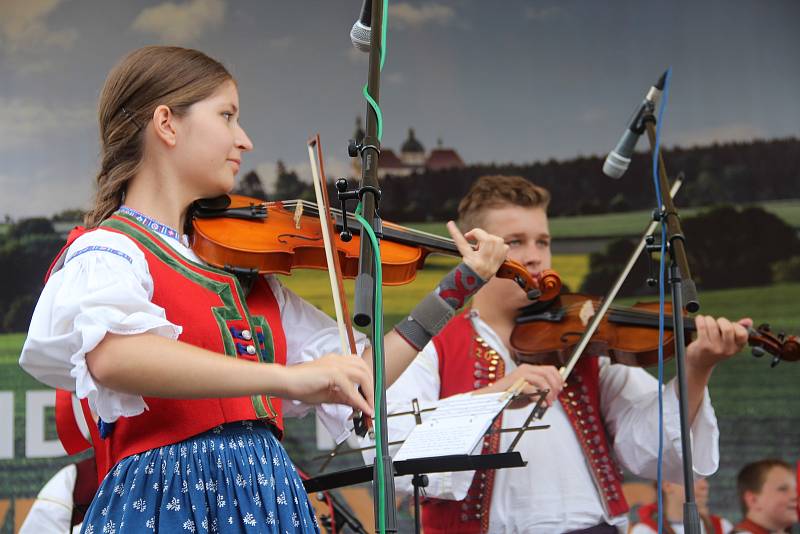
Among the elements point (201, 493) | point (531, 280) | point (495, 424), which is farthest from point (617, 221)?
point (201, 493)

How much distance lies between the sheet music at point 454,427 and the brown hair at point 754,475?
2.33 m

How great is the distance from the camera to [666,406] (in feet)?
8.71

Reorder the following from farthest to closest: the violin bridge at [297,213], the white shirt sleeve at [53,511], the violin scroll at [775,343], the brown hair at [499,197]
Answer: the white shirt sleeve at [53,511]
the brown hair at [499,197]
the violin scroll at [775,343]
the violin bridge at [297,213]

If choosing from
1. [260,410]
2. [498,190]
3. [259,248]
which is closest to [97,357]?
[260,410]

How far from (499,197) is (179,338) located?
1.53 metres

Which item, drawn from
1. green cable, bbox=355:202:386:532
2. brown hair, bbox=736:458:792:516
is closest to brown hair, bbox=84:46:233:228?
green cable, bbox=355:202:386:532

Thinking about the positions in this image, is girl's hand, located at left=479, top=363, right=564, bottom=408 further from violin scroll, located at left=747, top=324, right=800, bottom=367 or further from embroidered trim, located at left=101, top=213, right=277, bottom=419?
embroidered trim, located at left=101, top=213, right=277, bottom=419

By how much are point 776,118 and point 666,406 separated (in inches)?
98.6

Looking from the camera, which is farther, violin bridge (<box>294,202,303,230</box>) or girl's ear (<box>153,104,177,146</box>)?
violin bridge (<box>294,202,303,230</box>)

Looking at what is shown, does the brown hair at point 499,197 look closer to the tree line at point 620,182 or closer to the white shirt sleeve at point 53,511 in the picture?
the tree line at point 620,182

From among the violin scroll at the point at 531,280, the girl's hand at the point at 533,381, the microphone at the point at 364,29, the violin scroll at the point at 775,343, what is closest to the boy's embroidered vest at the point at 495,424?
the girl's hand at the point at 533,381

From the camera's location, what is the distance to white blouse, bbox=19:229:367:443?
139cm

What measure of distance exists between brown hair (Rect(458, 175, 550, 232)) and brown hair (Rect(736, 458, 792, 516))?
Result: 1897 millimetres

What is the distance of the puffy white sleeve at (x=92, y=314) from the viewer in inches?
54.7
